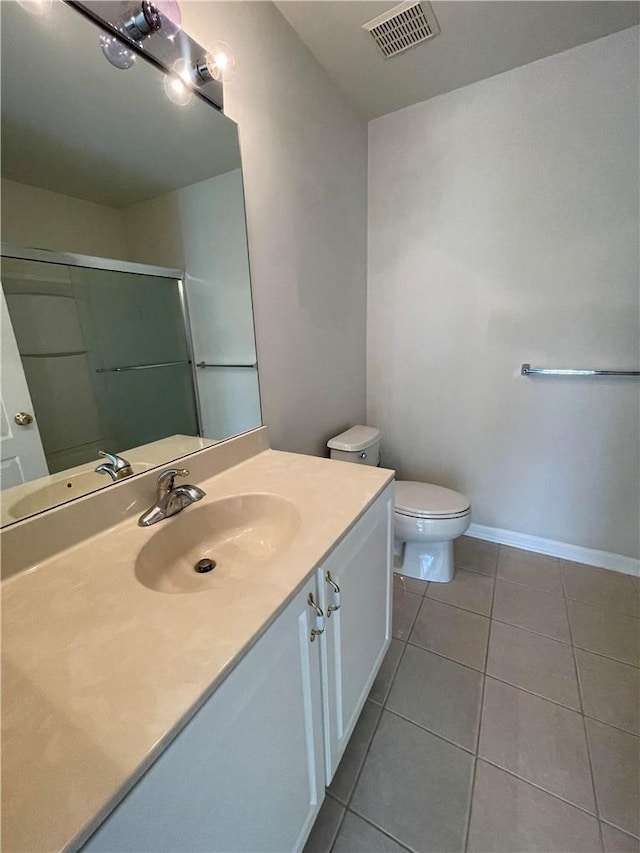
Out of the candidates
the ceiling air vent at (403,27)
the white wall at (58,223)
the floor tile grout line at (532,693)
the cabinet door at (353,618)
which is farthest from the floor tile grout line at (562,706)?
the ceiling air vent at (403,27)

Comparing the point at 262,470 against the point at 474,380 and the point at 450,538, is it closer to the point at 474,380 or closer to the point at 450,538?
the point at 450,538

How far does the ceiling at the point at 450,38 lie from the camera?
1.26 metres

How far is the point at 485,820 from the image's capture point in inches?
36.1

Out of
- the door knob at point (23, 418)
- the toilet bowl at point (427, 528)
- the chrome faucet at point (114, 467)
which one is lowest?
the toilet bowl at point (427, 528)

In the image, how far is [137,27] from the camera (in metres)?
0.85

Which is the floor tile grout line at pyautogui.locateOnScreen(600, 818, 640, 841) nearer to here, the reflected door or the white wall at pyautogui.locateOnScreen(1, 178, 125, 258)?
the reflected door

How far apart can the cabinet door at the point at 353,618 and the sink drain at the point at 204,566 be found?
1.07 ft

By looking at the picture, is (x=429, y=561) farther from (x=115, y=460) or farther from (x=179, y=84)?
(x=179, y=84)

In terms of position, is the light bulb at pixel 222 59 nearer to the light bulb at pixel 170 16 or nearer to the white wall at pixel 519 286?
the light bulb at pixel 170 16

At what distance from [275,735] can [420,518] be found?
114cm

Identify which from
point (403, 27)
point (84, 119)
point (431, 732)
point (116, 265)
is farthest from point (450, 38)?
point (431, 732)

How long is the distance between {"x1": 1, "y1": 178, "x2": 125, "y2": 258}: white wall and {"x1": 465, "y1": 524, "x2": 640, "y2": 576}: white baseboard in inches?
88.3

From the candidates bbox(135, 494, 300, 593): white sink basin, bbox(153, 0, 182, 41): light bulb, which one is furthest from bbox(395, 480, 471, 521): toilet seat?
bbox(153, 0, 182, 41): light bulb

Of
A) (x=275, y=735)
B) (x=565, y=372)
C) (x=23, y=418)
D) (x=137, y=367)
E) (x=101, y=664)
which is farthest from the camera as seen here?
(x=565, y=372)
